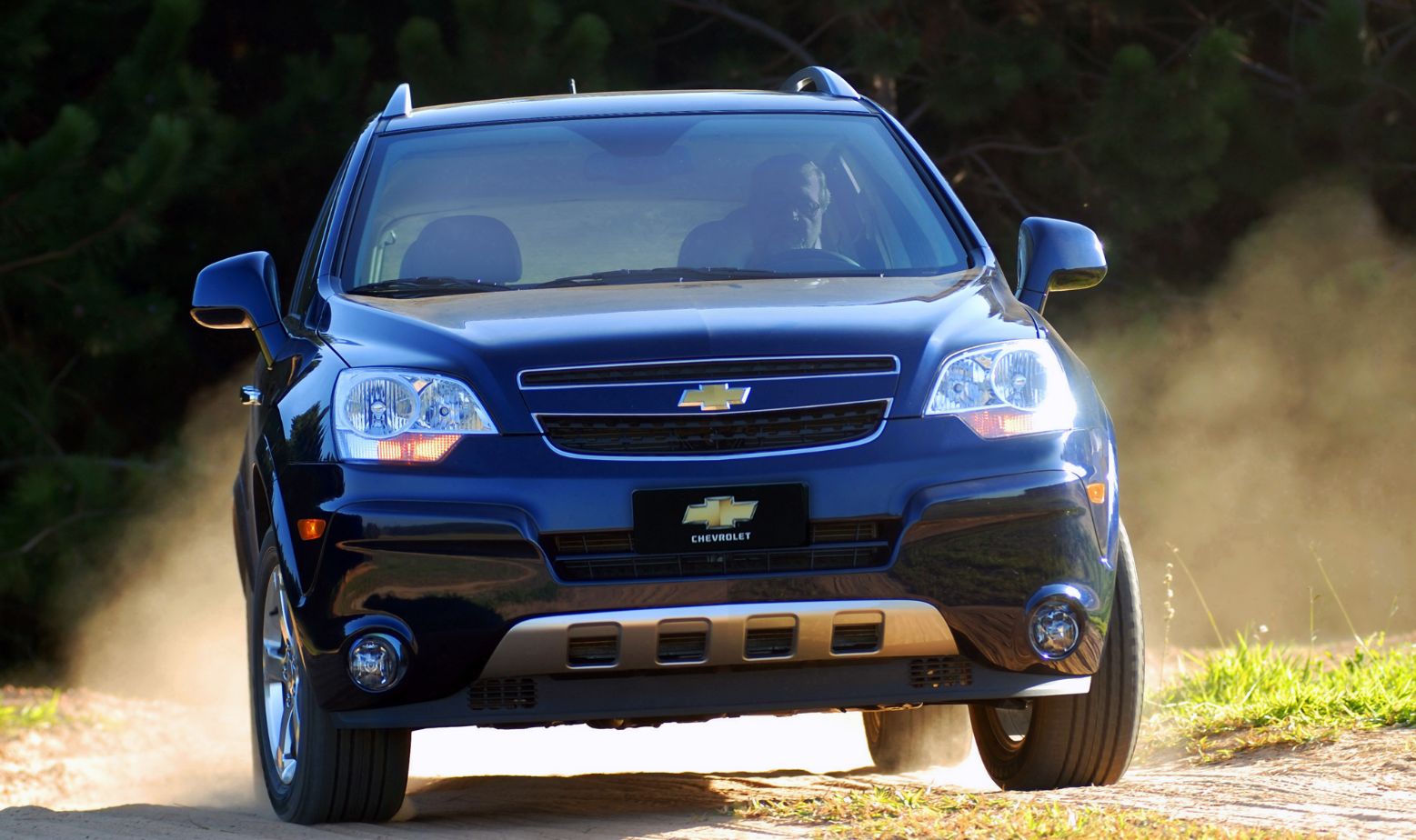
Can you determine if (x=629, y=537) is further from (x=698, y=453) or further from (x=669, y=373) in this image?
(x=669, y=373)

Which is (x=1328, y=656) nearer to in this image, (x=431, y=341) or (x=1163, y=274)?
(x=431, y=341)

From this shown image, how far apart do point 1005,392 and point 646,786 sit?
6.36 ft

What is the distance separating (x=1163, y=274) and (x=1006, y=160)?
1.51m

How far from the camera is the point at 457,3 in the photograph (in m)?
12.7

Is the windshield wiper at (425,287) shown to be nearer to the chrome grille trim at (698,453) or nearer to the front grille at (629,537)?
the chrome grille trim at (698,453)

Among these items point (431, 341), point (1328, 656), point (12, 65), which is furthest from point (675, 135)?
point (12, 65)

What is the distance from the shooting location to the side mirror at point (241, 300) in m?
5.23

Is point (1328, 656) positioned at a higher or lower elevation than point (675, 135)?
lower

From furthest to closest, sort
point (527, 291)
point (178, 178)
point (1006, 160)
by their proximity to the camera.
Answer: point (1006, 160), point (178, 178), point (527, 291)

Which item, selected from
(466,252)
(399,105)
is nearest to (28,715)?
(399,105)

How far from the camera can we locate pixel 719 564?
4219 millimetres

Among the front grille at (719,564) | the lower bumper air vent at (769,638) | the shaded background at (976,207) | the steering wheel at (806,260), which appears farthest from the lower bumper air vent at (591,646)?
the shaded background at (976,207)

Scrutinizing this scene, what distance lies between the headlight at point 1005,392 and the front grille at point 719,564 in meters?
0.35

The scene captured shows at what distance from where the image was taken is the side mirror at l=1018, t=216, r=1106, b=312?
5.20 metres
